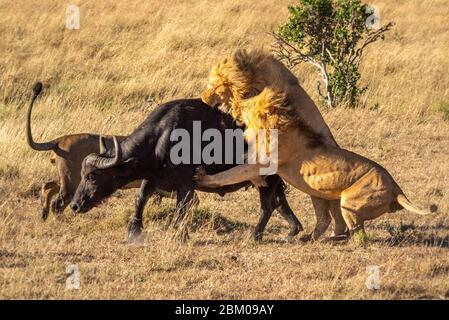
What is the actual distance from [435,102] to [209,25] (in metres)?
5.65

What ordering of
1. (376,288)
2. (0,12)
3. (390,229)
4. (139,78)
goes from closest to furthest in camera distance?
(376,288)
(390,229)
(139,78)
(0,12)

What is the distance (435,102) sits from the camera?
15234mm

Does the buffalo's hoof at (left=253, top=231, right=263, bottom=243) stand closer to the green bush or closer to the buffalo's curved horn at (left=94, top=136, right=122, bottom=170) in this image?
the buffalo's curved horn at (left=94, top=136, right=122, bottom=170)

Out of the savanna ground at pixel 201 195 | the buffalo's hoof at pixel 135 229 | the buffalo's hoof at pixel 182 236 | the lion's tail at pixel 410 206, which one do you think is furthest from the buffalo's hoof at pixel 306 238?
the buffalo's hoof at pixel 135 229

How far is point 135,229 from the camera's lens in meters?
9.41

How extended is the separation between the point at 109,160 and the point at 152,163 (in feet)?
1.21

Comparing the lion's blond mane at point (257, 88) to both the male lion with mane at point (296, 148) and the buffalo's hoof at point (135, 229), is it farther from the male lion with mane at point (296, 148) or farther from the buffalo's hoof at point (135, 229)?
the buffalo's hoof at point (135, 229)

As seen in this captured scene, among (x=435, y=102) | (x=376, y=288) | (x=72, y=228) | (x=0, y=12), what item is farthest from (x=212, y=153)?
(x=0, y=12)

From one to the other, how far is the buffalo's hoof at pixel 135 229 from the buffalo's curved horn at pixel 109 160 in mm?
593

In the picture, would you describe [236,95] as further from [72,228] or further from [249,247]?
[72,228]

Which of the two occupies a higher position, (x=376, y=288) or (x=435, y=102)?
(x=435, y=102)

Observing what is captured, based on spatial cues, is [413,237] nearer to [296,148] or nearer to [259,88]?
[296,148]

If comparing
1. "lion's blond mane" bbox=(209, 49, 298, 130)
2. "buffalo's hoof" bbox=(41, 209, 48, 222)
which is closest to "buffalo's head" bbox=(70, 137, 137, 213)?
"buffalo's hoof" bbox=(41, 209, 48, 222)

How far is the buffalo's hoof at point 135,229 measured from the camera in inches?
369
